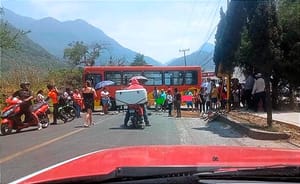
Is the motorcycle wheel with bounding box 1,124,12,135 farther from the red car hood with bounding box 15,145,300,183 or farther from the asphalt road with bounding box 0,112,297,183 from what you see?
the red car hood with bounding box 15,145,300,183

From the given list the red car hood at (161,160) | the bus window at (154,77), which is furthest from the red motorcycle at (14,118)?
the bus window at (154,77)

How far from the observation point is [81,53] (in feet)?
233

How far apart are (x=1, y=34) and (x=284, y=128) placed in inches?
502

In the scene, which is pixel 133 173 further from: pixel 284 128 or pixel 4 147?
→ pixel 284 128

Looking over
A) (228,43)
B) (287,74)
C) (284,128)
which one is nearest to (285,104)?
(287,74)

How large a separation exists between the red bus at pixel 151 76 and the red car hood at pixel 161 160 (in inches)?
1311

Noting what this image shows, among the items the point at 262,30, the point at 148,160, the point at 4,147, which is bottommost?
the point at 4,147

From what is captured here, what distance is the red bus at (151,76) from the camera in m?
37.7

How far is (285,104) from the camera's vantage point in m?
26.1

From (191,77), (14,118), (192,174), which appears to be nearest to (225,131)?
(14,118)

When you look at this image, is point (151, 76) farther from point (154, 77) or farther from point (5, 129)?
point (5, 129)

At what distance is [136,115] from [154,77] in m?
20.0

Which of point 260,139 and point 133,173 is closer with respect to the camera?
point 133,173

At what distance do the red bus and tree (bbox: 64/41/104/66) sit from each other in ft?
107
